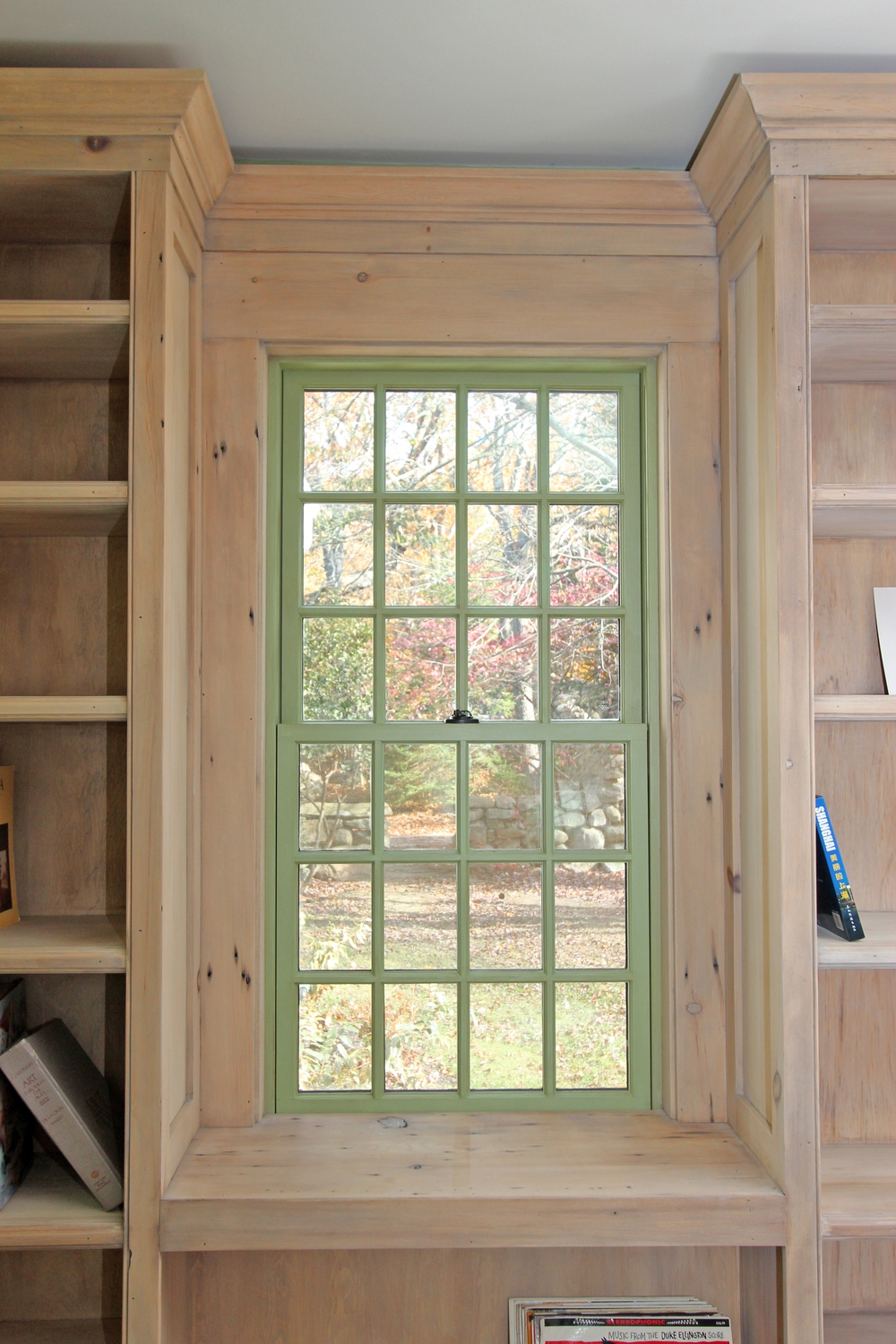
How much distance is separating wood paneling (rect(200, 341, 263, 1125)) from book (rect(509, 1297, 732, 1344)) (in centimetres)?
68

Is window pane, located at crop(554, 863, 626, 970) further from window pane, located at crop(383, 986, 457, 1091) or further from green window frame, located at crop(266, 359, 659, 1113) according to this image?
window pane, located at crop(383, 986, 457, 1091)

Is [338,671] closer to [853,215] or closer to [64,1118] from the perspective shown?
[64,1118]

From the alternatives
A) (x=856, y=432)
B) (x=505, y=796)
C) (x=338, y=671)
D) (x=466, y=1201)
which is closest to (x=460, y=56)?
(x=856, y=432)

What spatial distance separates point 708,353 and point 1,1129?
6.95 ft

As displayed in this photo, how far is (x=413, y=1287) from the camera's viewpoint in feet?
6.12

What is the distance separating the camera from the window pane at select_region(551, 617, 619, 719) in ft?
7.00

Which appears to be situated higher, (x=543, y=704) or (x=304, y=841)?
(x=543, y=704)

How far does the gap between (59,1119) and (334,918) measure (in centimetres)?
66

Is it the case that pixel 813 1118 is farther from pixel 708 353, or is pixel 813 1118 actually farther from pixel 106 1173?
pixel 708 353

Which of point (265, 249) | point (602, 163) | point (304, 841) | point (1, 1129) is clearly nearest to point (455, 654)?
point (304, 841)

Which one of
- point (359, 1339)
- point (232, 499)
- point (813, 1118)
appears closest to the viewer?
point (813, 1118)

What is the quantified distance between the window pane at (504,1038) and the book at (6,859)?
3.28 ft

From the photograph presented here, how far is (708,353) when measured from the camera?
206cm

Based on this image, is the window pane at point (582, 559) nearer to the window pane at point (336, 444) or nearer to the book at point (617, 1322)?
the window pane at point (336, 444)
